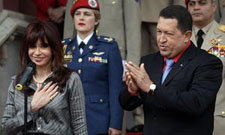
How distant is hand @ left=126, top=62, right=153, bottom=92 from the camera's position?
4059mm

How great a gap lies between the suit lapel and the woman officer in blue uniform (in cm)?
107

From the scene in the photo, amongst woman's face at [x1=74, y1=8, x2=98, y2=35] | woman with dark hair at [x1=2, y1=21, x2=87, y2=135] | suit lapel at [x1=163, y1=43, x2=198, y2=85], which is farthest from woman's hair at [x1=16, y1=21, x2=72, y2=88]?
woman's face at [x1=74, y1=8, x2=98, y2=35]

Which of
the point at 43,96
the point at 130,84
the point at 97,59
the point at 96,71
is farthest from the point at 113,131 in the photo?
the point at 43,96

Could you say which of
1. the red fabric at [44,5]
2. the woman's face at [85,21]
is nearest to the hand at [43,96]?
the woman's face at [85,21]

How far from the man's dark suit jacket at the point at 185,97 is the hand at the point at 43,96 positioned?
540 mm

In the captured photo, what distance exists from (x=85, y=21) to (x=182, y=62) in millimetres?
1382

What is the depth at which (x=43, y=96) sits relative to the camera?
13.5 ft

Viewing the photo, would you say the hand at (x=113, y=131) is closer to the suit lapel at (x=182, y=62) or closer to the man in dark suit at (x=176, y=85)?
the man in dark suit at (x=176, y=85)

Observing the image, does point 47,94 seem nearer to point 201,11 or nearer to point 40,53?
point 40,53

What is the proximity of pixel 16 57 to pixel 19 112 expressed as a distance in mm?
2485

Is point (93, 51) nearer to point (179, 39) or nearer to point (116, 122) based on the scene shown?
point (116, 122)

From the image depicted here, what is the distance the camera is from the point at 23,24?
6.63 m

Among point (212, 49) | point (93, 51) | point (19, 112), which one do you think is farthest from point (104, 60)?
point (19, 112)

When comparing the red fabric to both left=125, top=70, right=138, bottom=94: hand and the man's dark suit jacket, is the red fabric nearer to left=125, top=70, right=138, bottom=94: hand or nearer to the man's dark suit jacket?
the man's dark suit jacket
